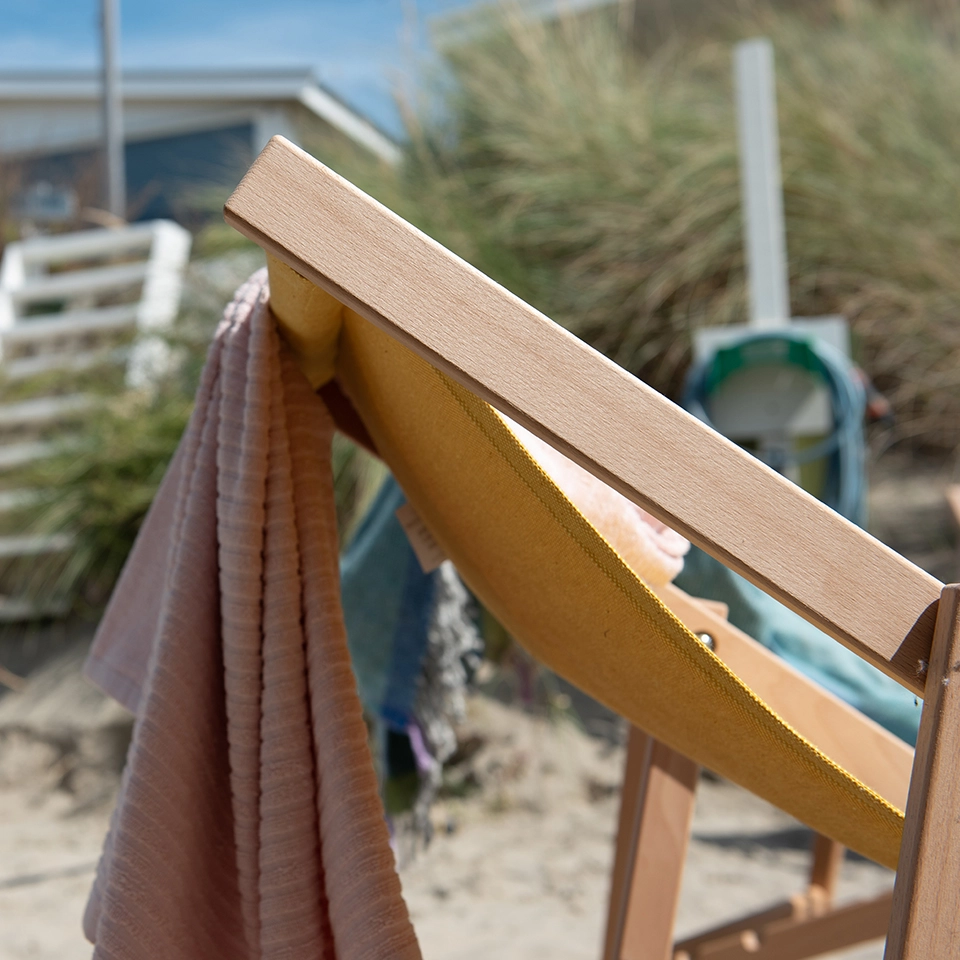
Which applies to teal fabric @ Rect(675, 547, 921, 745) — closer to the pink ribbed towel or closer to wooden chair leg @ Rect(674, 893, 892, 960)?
wooden chair leg @ Rect(674, 893, 892, 960)

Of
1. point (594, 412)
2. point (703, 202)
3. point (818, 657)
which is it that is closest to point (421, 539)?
point (594, 412)

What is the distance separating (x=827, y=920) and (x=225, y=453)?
1.17 m

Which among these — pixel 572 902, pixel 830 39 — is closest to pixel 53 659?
pixel 572 902

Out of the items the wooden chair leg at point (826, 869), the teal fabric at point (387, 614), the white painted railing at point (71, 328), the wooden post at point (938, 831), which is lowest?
the wooden post at point (938, 831)

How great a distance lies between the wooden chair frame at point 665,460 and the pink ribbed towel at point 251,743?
23 cm

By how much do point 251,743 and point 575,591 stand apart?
0.25 metres

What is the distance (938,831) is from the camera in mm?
526

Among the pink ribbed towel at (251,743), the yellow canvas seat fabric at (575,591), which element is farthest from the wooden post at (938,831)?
the pink ribbed towel at (251,743)

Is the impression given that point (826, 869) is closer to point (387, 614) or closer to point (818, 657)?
point (818, 657)

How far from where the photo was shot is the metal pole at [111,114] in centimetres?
729

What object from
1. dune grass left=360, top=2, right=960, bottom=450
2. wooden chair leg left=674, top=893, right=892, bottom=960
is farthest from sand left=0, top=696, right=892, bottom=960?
dune grass left=360, top=2, right=960, bottom=450

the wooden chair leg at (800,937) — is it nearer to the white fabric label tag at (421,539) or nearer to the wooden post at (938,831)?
the white fabric label tag at (421,539)

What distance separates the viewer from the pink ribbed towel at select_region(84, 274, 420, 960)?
70 cm

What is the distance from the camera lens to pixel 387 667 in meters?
1.40
